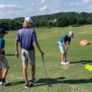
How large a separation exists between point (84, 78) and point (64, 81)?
3.10 ft

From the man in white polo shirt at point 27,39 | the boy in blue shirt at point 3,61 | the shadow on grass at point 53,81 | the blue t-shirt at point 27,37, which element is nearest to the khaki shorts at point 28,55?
the man in white polo shirt at point 27,39

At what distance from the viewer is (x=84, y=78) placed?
11930 millimetres

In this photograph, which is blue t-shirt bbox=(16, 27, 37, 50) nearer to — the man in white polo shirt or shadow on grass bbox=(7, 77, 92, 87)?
the man in white polo shirt

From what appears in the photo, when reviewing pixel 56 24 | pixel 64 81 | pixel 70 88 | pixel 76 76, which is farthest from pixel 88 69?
pixel 56 24

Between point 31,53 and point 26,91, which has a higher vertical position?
point 31,53

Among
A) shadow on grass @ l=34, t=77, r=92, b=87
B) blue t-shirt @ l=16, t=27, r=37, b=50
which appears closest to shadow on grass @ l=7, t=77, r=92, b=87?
shadow on grass @ l=34, t=77, r=92, b=87

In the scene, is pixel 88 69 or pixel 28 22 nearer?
pixel 28 22

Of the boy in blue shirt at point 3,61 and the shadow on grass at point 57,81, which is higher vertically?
the boy in blue shirt at point 3,61

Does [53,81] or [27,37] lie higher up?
[27,37]

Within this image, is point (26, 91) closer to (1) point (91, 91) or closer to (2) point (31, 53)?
(2) point (31, 53)

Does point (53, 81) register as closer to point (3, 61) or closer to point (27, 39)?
point (3, 61)

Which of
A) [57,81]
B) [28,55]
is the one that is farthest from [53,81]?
[28,55]

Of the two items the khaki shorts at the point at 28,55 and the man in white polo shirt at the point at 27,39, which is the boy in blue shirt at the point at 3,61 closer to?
the man in white polo shirt at the point at 27,39

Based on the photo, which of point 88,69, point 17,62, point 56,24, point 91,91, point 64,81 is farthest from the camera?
point 56,24
